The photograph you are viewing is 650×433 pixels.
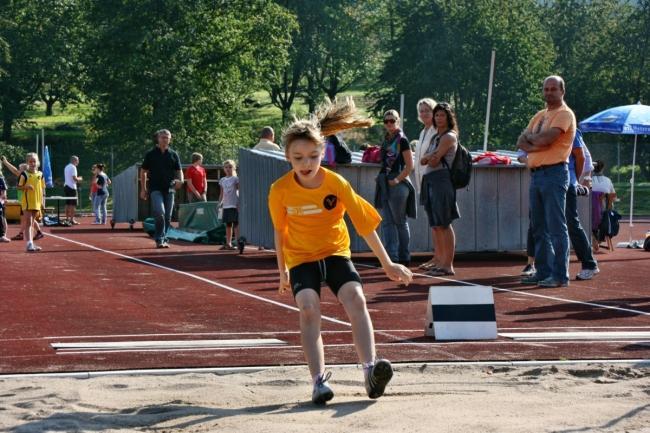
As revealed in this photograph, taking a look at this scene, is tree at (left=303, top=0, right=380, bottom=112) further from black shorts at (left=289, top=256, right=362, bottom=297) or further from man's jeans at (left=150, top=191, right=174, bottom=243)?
black shorts at (left=289, top=256, right=362, bottom=297)

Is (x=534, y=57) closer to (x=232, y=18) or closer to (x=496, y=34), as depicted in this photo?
(x=496, y=34)

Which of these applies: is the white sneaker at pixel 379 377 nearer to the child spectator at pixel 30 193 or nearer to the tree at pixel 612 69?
the child spectator at pixel 30 193

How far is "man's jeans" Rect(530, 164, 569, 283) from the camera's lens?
13891mm

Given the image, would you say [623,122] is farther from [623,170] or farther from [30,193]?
[623,170]

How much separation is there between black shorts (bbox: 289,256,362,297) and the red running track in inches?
45.6

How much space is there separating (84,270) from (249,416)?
35.1 feet

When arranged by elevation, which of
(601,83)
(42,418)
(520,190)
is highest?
(601,83)

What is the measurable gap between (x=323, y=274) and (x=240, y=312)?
4302mm

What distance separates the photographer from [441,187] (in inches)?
610

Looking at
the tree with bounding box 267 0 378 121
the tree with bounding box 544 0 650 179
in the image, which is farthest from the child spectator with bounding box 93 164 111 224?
the tree with bounding box 267 0 378 121

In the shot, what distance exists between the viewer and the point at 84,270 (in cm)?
1722

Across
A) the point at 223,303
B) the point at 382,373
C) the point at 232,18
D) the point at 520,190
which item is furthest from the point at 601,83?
the point at 382,373

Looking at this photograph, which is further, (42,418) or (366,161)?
(366,161)

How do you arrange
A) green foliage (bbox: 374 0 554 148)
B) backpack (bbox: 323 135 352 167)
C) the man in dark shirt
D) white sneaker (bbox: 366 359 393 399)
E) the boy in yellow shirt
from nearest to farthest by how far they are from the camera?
white sneaker (bbox: 366 359 393 399), the boy in yellow shirt, backpack (bbox: 323 135 352 167), the man in dark shirt, green foliage (bbox: 374 0 554 148)
